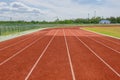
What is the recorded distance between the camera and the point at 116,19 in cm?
13200

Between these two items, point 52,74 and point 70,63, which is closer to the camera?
point 52,74

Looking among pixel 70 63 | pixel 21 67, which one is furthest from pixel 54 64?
pixel 21 67

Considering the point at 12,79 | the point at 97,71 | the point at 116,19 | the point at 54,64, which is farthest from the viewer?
the point at 116,19

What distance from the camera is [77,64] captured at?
9.97 meters

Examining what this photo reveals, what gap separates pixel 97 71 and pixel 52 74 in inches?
71.9

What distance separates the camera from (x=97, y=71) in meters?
8.52

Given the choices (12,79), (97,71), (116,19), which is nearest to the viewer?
(12,79)

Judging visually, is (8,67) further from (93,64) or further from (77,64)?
(93,64)

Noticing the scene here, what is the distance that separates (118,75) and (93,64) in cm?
215

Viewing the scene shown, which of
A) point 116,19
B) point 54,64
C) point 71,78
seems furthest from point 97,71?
point 116,19

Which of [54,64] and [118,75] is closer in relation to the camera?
[118,75]

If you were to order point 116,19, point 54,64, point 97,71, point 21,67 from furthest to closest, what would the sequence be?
1. point 116,19
2. point 54,64
3. point 21,67
4. point 97,71

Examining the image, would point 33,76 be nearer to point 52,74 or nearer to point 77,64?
point 52,74

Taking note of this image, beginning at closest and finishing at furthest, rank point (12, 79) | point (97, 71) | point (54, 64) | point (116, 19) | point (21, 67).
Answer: point (12, 79)
point (97, 71)
point (21, 67)
point (54, 64)
point (116, 19)
